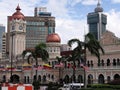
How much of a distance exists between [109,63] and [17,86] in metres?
57.5

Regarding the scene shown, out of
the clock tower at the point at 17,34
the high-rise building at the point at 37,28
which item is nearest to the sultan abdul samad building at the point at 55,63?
the clock tower at the point at 17,34

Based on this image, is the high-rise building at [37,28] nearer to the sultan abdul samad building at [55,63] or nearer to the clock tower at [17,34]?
the sultan abdul samad building at [55,63]

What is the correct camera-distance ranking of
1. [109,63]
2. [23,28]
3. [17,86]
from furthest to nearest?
[23,28] < [109,63] < [17,86]

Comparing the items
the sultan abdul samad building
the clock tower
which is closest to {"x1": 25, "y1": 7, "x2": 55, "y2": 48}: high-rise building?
the sultan abdul samad building

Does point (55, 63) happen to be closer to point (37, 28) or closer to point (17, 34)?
point (17, 34)

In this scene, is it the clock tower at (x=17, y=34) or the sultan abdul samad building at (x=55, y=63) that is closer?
the sultan abdul samad building at (x=55, y=63)

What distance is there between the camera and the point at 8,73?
9075 centimetres

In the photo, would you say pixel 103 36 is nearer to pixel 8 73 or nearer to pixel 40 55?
pixel 40 55

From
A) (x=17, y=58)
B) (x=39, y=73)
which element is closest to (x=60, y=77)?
(x=39, y=73)

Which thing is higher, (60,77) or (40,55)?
(40,55)

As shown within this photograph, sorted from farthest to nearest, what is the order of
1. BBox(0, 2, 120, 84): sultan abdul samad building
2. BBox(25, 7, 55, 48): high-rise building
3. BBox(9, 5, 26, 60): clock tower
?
BBox(25, 7, 55, 48): high-rise building → BBox(9, 5, 26, 60): clock tower → BBox(0, 2, 120, 84): sultan abdul samad building

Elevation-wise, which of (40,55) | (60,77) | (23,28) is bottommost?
(60,77)

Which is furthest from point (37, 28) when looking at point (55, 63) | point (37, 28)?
point (55, 63)

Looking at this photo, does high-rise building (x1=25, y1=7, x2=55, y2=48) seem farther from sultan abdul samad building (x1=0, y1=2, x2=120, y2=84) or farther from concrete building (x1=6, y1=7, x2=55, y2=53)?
sultan abdul samad building (x1=0, y1=2, x2=120, y2=84)
